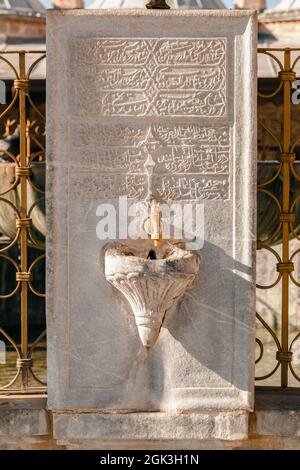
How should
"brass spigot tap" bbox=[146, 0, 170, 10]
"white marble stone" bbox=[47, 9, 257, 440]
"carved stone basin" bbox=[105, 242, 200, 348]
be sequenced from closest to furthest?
"carved stone basin" bbox=[105, 242, 200, 348] → "white marble stone" bbox=[47, 9, 257, 440] → "brass spigot tap" bbox=[146, 0, 170, 10]

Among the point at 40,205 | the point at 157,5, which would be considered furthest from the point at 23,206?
the point at 40,205

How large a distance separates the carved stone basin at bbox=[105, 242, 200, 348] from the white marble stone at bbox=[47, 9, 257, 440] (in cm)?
6

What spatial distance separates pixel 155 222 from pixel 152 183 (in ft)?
0.47

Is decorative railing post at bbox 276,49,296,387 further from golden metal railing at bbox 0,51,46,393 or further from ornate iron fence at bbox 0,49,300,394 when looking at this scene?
golden metal railing at bbox 0,51,46,393

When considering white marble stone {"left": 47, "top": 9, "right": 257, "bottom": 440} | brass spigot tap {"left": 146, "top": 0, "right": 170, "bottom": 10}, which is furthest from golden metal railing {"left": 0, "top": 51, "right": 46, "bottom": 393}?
brass spigot tap {"left": 146, "top": 0, "right": 170, "bottom": 10}

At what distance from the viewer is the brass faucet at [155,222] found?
3713 mm

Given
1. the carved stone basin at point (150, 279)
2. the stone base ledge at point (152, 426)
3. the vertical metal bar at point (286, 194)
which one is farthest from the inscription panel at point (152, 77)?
the stone base ledge at point (152, 426)

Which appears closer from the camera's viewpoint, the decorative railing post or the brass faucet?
the brass faucet

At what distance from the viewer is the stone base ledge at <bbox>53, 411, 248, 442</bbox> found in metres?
3.78

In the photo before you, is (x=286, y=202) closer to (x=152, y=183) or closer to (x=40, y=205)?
(x=152, y=183)

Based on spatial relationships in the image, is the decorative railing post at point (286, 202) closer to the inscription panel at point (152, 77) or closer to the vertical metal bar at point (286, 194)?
the vertical metal bar at point (286, 194)

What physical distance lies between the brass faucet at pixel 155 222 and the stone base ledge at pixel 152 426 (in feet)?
2.01

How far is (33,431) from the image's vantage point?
3.84 m

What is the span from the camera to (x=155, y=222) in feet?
12.2
